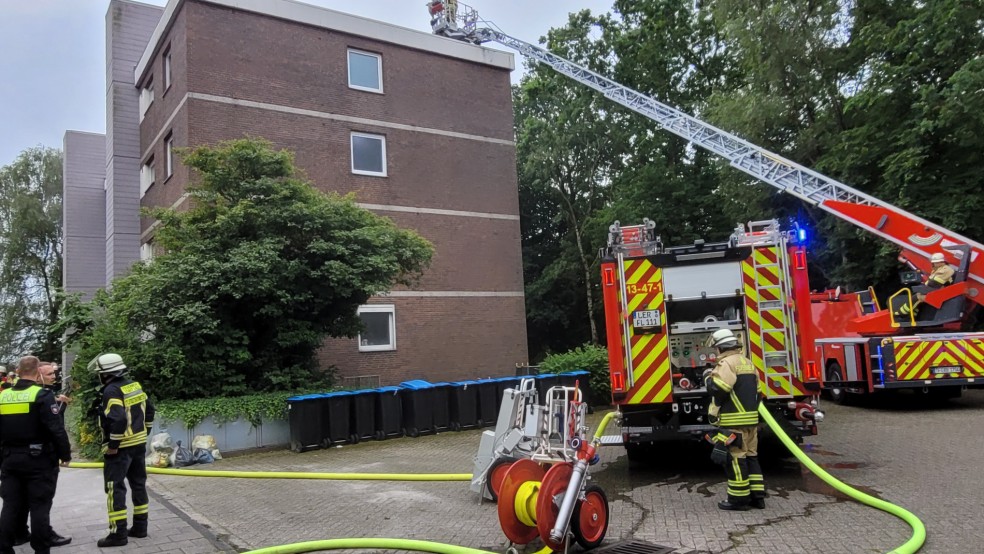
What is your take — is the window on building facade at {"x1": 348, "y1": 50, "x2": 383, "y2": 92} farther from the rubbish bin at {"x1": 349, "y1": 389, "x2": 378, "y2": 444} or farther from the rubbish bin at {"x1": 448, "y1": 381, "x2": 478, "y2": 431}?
the rubbish bin at {"x1": 349, "y1": 389, "x2": 378, "y2": 444}

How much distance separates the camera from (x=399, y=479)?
830cm

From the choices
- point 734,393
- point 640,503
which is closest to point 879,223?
point 734,393

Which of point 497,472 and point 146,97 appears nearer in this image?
point 497,472

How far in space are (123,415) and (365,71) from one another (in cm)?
1555

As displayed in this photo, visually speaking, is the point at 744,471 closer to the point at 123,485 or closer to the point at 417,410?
the point at 123,485

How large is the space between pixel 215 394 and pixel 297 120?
9144 millimetres

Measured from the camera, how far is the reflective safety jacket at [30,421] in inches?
211

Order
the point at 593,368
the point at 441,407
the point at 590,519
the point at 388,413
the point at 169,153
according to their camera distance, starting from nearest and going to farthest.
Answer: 1. the point at 590,519
2. the point at 388,413
3. the point at 441,407
4. the point at 593,368
5. the point at 169,153

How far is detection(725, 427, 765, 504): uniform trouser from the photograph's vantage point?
20.5 ft

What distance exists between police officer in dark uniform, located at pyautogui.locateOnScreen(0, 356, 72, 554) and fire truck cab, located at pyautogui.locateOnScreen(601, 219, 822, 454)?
549cm

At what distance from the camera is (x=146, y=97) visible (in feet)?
69.9

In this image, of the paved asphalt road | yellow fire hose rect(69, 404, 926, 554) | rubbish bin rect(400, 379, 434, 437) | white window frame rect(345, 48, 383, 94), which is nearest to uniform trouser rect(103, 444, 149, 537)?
the paved asphalt road

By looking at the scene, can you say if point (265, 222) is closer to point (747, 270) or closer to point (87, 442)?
point (87, 442)

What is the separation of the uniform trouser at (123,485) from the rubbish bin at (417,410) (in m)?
6.09
